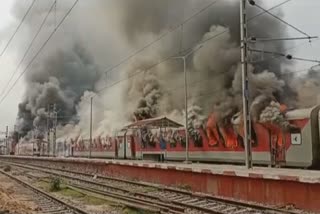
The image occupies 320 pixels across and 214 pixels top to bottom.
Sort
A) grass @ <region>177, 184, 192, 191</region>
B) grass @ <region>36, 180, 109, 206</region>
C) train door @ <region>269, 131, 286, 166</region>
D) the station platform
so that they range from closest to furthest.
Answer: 1. the station platform
2. grass @ <region>36, 180, 109, 206</region>
3. grass @ <region>177, 184, 192, 191</region>
4. train door @ <region>269, 131, 286, 166</region>

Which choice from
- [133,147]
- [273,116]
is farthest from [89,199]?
[133,147]

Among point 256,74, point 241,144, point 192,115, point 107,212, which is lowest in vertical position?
point 107,212

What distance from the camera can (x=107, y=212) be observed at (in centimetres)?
1349

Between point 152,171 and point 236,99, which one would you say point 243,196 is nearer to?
point 152,171

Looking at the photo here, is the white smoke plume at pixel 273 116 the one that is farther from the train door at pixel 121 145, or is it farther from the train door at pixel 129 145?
the train door at pixel 121 145

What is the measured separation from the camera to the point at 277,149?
72.2ft

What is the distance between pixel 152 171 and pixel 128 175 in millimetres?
4239

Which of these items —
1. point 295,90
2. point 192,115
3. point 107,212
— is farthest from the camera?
point 192,115

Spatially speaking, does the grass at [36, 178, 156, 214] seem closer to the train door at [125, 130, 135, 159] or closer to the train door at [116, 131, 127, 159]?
the train door at [125, 130, 135, 159]

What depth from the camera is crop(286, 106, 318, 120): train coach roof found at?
20.7 meters

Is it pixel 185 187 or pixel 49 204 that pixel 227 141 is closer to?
pixel 185 187

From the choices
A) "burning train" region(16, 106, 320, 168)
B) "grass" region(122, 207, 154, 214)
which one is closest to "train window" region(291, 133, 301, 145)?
"burning train" region(16, 106, 320, 168)

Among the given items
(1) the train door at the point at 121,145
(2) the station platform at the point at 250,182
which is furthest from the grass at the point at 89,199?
(1) the train door at the point at 121,145

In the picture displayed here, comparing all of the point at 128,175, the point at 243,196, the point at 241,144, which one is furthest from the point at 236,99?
the point at 243,196
